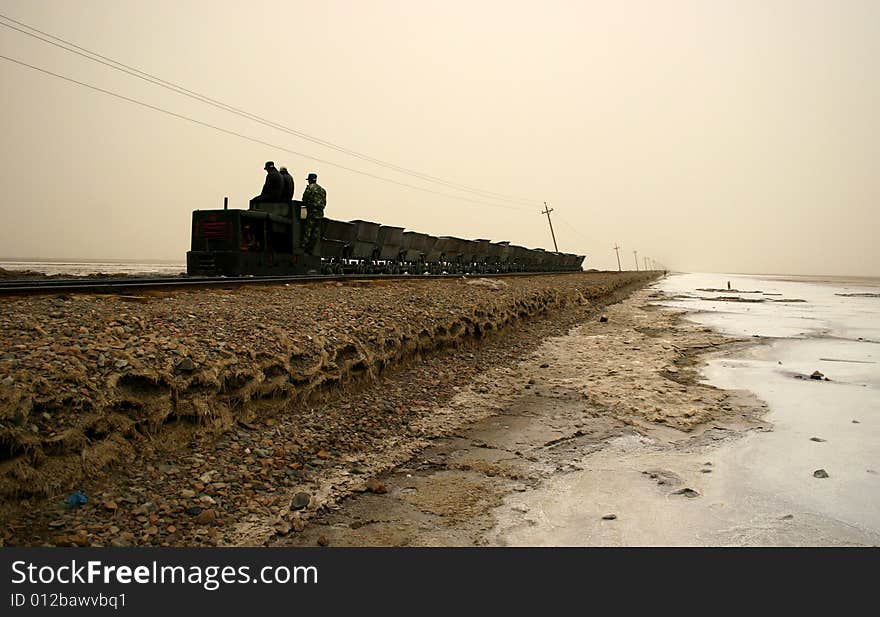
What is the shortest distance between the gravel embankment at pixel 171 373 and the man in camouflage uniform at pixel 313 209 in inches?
229

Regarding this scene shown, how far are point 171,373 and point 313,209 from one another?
10064 millimetres

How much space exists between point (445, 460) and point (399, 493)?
35.9 inches

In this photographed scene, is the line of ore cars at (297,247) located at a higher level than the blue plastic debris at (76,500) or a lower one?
higher

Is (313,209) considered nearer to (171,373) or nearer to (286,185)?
(286,185)

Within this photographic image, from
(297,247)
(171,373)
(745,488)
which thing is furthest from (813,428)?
(297,247)

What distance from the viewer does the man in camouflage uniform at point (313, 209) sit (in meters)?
14.0

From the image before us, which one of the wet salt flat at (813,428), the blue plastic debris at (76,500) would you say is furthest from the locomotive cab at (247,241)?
the wet salt flat at (813,428)

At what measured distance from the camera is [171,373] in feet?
15.2

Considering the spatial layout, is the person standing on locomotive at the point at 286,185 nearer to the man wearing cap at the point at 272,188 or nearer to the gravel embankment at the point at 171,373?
the man wearing cap at the point at 272,188

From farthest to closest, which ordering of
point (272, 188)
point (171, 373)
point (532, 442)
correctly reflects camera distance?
point (272, 188) → point (532, 442) → point (171, 373)

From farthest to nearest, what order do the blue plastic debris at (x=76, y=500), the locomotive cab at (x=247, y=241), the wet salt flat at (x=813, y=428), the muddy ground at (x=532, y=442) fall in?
1. the locomotive cab at (x=247, y=241)
2. the wet salt flat at (x=813, y=428)
3. the muddy ground at (x=532, y=442)
4. the blue plastic debris at (x=76, y=500)

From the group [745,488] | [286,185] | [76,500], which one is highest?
[286,185]

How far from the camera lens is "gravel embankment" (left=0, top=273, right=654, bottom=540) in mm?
3639

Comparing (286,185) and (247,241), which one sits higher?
(286,185)
